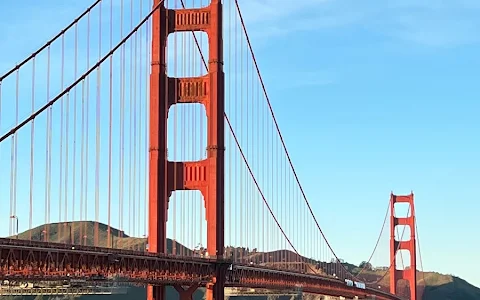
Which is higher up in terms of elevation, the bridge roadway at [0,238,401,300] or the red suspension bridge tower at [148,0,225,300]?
the red suspension bridge tower at [148,0,225,300]

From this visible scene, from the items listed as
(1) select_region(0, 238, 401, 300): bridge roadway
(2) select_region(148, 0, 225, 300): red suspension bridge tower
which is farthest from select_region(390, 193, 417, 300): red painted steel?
(2) select_region(148, 0, 225, 300): red suspension bridge tower

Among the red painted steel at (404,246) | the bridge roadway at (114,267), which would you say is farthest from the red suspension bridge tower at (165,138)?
the red painted steel at (404,246)

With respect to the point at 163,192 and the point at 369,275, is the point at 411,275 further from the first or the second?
the point at 163,192

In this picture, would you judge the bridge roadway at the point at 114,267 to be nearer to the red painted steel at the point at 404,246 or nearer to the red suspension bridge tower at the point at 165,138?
the red suspension bridge tower at the point at 165,138

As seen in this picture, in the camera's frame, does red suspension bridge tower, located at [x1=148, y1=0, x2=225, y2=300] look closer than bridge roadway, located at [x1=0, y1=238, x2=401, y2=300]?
No

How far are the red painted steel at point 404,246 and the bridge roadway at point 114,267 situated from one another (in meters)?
68.2

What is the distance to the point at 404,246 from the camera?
14862 centimetres

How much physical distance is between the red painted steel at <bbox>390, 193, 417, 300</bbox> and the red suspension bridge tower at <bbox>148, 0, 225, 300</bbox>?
8297 cm

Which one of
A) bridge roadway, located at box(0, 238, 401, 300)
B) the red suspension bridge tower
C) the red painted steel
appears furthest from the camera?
the red painted steel

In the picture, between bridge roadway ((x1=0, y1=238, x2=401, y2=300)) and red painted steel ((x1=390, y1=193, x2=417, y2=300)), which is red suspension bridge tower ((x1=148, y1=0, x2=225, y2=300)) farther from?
red painted steel ((x1=390, y1=193, x2=417, y2=300))

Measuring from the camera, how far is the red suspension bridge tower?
57.3 metres

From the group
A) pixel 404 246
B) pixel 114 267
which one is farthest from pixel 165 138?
pixel 404 246

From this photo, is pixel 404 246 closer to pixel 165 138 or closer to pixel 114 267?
pixel 165 138

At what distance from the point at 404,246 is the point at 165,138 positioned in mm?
95223
